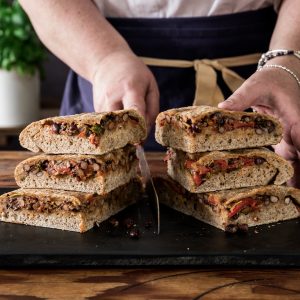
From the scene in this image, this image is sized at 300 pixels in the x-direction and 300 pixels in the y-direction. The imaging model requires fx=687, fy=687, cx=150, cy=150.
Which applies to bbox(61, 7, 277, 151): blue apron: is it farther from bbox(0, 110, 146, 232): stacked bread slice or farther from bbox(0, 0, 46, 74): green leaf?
bbox(0, 0, 46, 74): green leaf

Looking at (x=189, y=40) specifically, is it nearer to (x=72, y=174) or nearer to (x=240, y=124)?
(x=240, y=124)

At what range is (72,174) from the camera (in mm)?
2100

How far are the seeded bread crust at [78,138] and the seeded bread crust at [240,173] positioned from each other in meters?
0.20

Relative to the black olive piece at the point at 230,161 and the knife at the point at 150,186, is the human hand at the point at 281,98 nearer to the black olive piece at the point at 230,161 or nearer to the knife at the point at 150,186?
the black olive piece at the point at 230,161

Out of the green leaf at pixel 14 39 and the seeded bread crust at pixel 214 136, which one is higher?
the seeded bread crust at pixel 214 136

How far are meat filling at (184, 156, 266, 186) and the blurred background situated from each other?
3239 millimetres

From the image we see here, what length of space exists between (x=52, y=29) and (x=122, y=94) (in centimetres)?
57

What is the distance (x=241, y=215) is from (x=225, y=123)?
29 cm

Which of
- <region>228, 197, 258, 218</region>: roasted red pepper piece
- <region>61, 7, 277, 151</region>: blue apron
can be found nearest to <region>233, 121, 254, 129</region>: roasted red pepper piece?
<region>228, 197, 258, 218</region>: roasted red pepper piece

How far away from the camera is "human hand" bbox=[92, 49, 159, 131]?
2.52m

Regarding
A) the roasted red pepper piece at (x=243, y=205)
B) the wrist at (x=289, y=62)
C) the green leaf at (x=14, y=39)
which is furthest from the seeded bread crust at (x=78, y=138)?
the green leaf at (x=14, y=39)

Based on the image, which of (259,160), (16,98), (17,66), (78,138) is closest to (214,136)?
(259,160)

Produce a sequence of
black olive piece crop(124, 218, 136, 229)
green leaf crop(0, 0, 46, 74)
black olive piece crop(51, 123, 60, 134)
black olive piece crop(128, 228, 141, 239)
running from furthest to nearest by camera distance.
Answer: green leaf crop(0, 0, 46, 74) < black olive piece crop(51, 123, 60, 134) < black olive piece crop(124, 218, 136, 229) < black olive piece crop(128, 228, 141, 239)

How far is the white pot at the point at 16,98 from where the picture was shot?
518 cm
